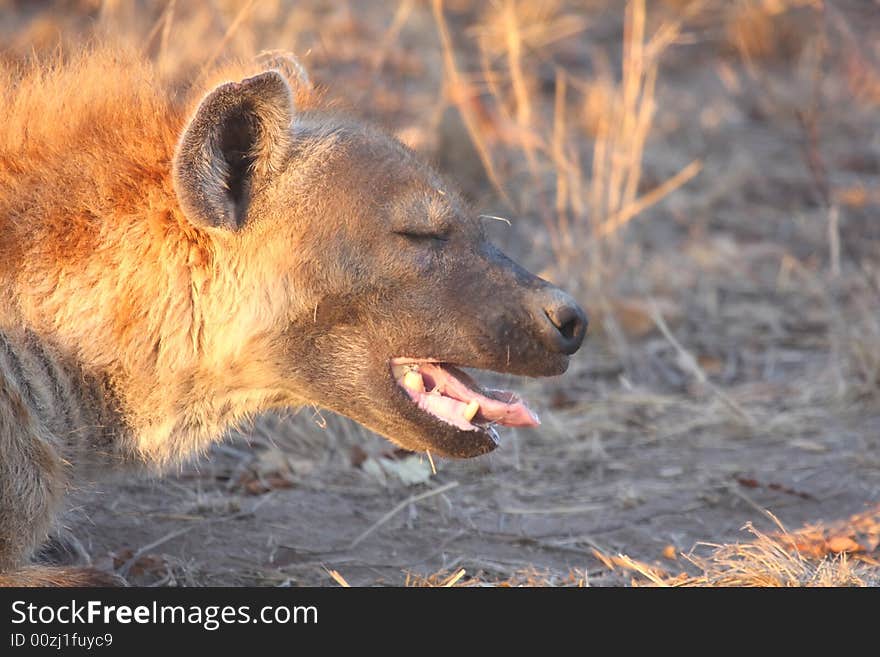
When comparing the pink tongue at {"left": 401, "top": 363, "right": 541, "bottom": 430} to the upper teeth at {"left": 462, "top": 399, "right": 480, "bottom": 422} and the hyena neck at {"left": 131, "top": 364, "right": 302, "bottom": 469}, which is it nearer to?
the upper teeth at {"left": 462, "top": 399, "right": 480, "bottom": 422}

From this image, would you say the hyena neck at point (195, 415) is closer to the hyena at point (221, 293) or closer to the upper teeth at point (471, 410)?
the hyena at point (221, 293)

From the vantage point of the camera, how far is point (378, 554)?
3.44 meters

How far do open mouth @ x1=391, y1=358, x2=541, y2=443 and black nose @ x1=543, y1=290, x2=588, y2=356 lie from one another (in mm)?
176

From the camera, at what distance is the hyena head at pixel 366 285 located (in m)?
2.70

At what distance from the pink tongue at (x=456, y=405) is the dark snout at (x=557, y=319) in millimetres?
171

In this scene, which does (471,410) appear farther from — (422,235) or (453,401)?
(422,235)

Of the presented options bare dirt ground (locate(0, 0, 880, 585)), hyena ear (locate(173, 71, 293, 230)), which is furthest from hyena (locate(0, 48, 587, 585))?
bare dirt ground (locate(0, 0, 880, 585))

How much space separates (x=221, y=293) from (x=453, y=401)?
60 centimetres

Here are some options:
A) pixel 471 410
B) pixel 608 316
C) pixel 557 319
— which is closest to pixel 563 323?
pixel 557 319

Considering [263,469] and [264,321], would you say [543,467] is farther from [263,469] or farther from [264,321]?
[264,321]

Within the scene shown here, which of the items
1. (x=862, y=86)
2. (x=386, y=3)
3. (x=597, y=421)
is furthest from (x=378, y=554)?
(x=862, y=86)

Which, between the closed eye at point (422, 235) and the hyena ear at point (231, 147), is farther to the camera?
the closed eye at point (422, 235)

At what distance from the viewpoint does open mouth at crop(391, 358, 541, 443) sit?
2832 mm

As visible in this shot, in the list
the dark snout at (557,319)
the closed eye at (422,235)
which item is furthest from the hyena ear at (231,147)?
the dark snout at (557,319)
